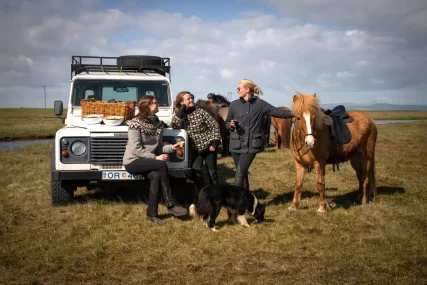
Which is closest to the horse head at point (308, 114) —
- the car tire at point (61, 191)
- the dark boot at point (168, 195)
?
the dark boot at point (168, 195)

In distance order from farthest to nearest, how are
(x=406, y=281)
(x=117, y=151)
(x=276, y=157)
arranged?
(x=276, y=157), (x=117, y=151), (x=406, y=281)

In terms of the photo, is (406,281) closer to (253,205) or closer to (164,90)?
(253,205)

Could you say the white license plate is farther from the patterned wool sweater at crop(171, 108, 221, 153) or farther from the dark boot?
the patterned wool sweater at crop(171, 108, 221, 153)

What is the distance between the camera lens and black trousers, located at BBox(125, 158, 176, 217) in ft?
20.8

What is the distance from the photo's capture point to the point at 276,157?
560 inches

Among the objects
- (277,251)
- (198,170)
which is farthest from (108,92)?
(277,251)

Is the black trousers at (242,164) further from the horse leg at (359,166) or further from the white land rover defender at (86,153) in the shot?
the horse leg at (359,166)

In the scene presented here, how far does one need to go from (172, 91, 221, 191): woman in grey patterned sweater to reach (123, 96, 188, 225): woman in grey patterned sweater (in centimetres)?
67

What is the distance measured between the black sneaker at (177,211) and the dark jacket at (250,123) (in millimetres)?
1236

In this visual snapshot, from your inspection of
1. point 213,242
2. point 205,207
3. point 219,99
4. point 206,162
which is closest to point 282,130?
point 219,99

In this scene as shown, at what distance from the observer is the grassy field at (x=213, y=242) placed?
4.44 metres

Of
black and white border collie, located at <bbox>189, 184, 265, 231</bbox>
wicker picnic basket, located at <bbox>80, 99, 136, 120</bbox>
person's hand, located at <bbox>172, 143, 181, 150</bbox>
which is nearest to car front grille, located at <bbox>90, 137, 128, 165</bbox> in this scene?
wicker picnic basket, located at <bbox>80, 99, 136, 120</bbox>

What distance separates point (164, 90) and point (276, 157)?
6477mm

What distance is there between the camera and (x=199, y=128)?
7.18 metres
